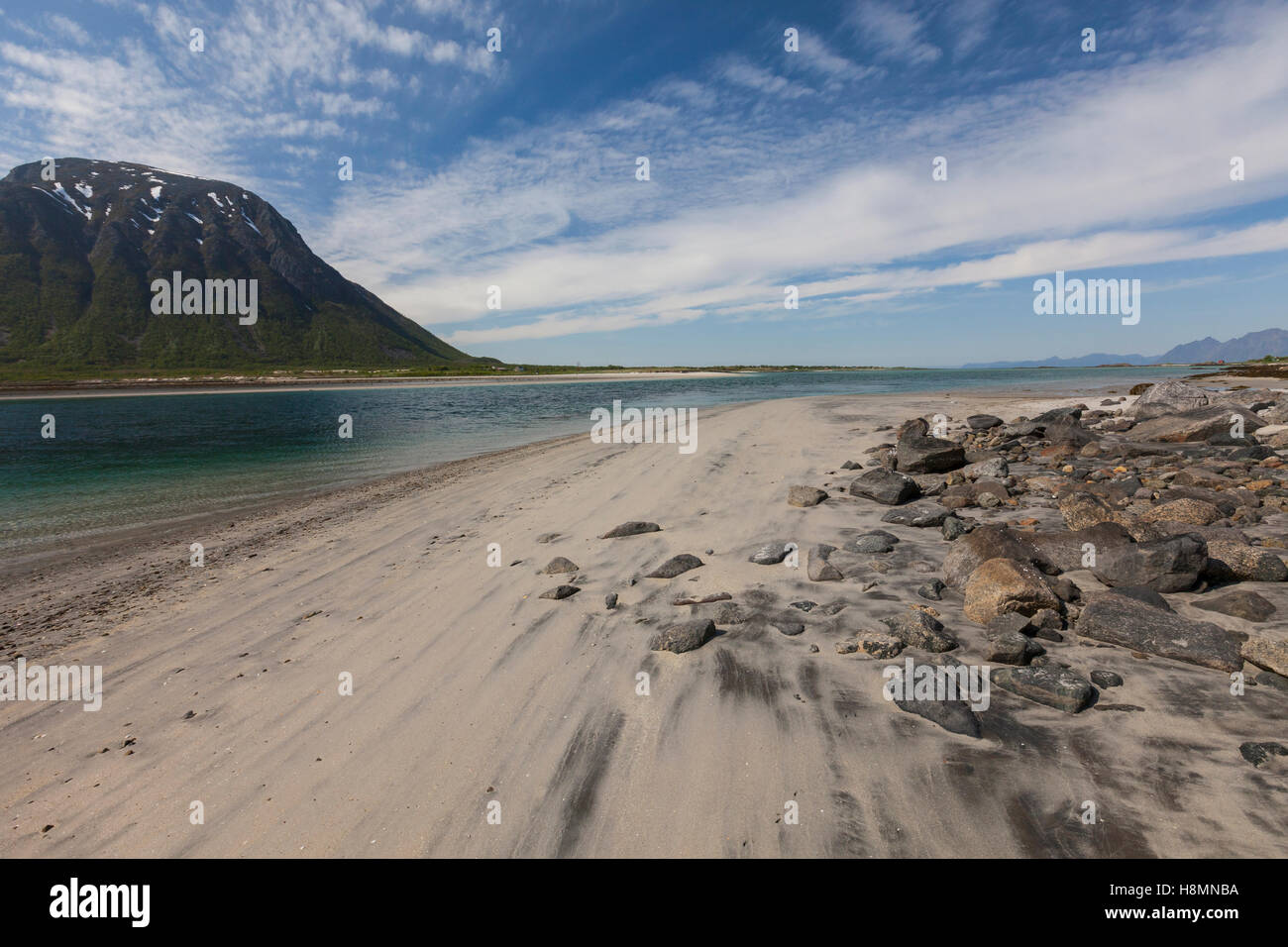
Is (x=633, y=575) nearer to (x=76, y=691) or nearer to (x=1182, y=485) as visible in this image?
(x=76, y=691)

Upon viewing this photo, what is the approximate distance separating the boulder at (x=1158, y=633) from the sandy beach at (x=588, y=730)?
15 cm

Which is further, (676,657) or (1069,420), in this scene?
(1069,420)

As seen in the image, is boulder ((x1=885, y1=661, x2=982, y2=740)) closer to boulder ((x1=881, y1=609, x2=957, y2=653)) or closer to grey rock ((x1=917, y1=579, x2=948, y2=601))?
boulder ((x1=881, y1=609, x2=957, y2=653))

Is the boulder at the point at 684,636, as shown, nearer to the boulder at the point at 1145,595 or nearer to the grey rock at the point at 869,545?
the grey rock at the point at 869,545

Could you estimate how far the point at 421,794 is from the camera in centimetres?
430

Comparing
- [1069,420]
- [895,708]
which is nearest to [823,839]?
[895,708]

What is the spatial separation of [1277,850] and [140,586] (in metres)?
14.7

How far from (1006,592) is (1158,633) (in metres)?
1.31

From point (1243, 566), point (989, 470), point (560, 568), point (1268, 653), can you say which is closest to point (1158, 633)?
point (1268, 653)

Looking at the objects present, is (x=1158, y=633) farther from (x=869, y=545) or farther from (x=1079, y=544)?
(x=869, y=545)

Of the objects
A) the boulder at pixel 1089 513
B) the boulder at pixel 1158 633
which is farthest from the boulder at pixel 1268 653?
the boulder at pixel 1089 513

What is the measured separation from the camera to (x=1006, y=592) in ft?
19.9

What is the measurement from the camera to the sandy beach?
376cm

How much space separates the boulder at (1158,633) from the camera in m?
5.02
